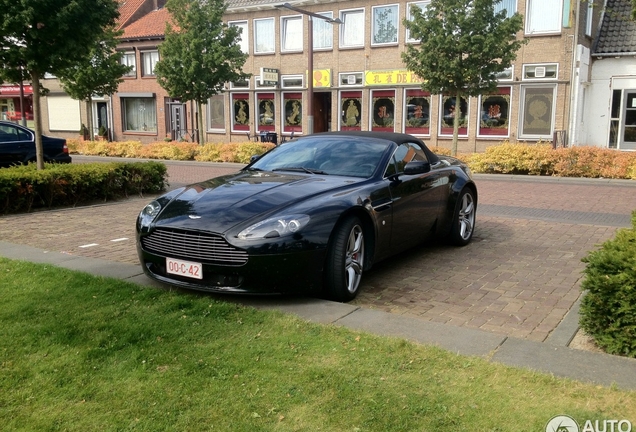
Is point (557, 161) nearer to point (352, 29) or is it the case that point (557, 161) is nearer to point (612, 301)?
point (612, 301)

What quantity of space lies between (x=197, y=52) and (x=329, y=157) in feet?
65.3

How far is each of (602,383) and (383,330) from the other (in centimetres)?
150

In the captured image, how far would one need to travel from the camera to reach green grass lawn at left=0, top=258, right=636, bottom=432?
10.3ft

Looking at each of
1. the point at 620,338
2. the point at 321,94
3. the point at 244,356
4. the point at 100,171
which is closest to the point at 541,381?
the point at 620,338

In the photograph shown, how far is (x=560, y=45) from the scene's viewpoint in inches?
962

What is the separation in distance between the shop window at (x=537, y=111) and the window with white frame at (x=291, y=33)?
11637 millimetres

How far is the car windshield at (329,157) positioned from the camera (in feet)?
20.8

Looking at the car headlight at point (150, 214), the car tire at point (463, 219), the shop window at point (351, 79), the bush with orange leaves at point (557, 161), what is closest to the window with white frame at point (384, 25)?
the shop window at point (351, 79)

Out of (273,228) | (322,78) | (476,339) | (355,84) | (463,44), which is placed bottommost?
(476,339)

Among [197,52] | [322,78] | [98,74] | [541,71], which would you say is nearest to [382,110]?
[322,78]

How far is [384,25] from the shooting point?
94.1 feet

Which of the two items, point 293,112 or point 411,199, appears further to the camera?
point 293,112

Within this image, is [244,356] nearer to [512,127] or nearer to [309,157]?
[309,157]

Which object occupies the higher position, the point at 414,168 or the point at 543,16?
the point at 543,16
